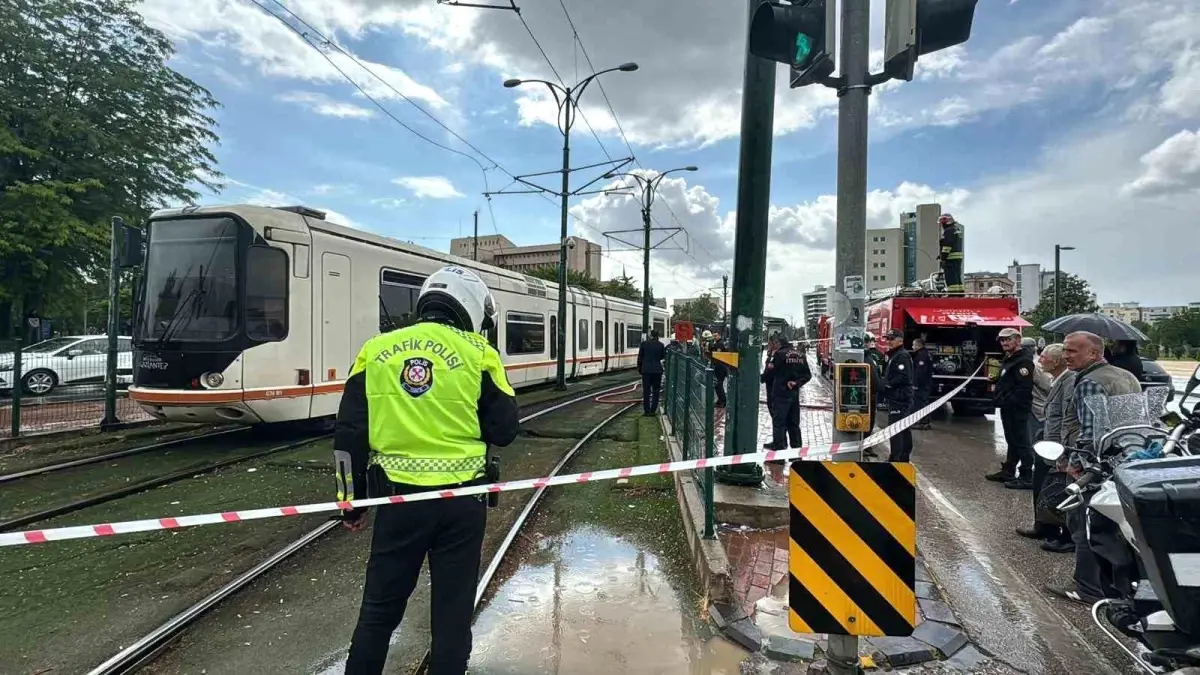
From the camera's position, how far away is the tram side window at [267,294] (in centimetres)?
757

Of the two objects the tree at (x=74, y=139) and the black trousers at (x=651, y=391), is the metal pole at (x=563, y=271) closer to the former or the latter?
the black trousers at (x=651, y=391)

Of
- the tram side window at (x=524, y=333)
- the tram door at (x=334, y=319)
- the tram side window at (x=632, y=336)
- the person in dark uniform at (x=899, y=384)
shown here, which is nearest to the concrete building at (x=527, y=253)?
the tram side window at (x=632, y=336)

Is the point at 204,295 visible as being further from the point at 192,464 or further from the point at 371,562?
the point at 371,562

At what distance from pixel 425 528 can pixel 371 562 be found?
0.24m

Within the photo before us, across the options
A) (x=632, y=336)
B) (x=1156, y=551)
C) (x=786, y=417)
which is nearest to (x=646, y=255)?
(x=632, y=336)

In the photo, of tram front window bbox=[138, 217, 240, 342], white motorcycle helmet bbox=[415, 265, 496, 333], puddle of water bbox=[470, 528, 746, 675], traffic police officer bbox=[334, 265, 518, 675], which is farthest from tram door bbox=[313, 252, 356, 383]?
traffic police officer bbox=[334, 265, 518, 675]

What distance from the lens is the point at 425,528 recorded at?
234cm

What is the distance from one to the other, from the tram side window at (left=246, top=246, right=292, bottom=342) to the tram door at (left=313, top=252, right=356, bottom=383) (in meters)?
0.62

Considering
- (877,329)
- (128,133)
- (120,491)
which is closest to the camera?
(120,491)

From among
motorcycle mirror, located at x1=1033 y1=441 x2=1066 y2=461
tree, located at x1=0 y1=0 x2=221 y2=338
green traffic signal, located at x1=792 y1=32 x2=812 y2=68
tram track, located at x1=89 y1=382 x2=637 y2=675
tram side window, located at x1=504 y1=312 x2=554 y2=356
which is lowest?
tram track, located at x1=89 y1=382 x2=637 y2=675

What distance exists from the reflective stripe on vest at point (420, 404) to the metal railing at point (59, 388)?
942 centimetres

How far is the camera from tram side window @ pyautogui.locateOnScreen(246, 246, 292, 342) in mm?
7566

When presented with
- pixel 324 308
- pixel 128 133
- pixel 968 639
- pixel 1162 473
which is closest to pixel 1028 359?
pixel 968 639

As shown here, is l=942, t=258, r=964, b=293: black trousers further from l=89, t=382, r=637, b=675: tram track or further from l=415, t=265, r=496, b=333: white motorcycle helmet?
l=415, t=265, r=496, b=333: white motorcycle helmet
